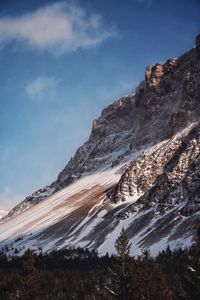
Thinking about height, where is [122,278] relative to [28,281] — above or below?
below

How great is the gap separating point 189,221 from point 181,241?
17.6 meters

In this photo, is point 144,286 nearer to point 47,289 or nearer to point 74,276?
point 47,289

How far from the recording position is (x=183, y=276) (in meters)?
44.8

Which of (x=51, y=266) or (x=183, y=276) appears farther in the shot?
(x=51, y=266)

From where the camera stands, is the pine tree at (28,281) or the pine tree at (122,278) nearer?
the pine tree at (122,278)

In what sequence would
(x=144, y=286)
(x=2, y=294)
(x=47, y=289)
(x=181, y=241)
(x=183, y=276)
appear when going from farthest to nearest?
(x=181, y=241)
(x=47, y=289)
(x=2, y=294)
(x=144, y=286)
(x=183, y=276)

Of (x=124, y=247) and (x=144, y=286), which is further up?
(x=124, y=247)

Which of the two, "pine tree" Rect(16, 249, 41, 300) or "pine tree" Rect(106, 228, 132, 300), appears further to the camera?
"pine tree" Rect(16, 249, 41, 300)

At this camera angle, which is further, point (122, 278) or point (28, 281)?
point (28, 281)

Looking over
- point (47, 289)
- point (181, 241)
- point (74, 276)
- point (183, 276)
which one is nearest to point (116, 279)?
point (183, 276)

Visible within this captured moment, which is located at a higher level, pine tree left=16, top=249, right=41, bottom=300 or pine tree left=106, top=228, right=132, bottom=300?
pine tree left=16, top=249, right=41, bottom=300

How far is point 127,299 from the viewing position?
183 ft

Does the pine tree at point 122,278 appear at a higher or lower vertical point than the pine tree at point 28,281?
lower

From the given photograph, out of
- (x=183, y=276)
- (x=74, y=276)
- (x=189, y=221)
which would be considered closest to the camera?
(x=183, y=276)
